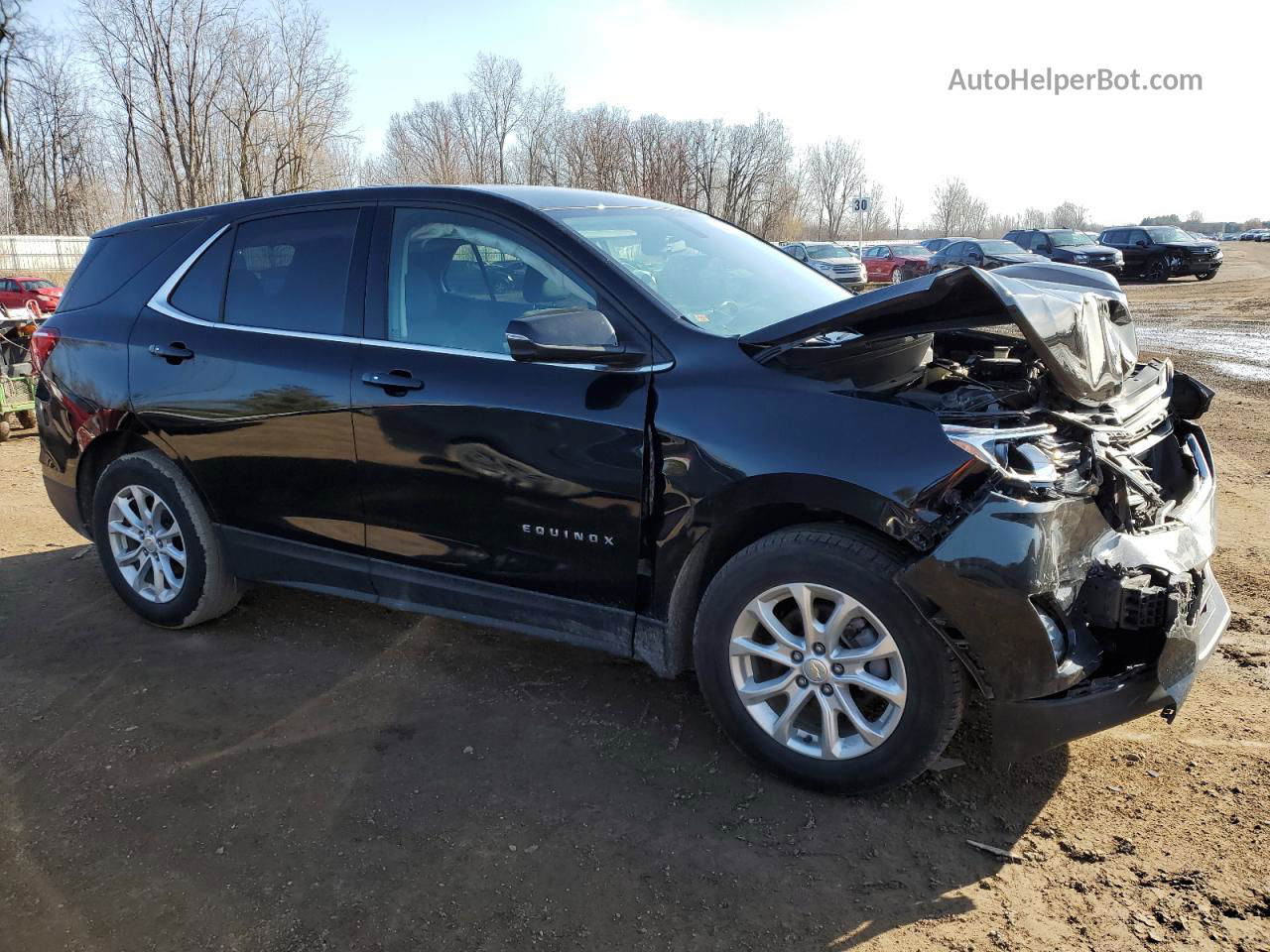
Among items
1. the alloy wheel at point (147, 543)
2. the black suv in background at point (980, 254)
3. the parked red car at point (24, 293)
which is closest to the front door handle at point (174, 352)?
the alloy wheel at point (147, 543)

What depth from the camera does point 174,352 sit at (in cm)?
403

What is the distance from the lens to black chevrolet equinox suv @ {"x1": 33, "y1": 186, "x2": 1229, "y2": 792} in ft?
8.58

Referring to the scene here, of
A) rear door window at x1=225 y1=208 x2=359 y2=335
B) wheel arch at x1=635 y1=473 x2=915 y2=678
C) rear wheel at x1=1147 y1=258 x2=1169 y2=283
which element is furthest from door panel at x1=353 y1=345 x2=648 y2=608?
rear wheel at x1=1147 y1=258 x2=1169 y2=283

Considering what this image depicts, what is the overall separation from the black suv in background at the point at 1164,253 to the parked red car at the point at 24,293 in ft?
96.4

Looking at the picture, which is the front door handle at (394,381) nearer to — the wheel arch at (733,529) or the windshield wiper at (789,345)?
the wheel arch at (733,529)

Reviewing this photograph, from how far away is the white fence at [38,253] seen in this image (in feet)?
125

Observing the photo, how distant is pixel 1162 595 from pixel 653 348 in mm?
1676

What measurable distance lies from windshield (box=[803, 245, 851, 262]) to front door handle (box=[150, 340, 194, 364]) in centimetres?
2852

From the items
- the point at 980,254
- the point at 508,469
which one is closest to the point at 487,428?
the point at 508,469

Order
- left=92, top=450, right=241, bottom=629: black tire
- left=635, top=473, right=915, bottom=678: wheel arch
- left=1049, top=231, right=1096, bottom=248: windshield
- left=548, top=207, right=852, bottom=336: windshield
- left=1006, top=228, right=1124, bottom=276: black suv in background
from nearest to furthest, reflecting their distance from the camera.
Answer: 1. left=635, top=473, right=915, bottom=678: wheel arch
2. left=548, top=207, right=852, bottom=336: windshield
3. left=92, top=450, right=241, bottom=629: black tire
4. left=1006, top=228, right=1124, bottom=276: black suv in background
5. left=1049, top=231, right=1096, bottom=248: windshield

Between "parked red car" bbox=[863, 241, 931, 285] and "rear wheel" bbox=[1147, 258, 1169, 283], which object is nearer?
"rear wheel" bbox=[1147, 258, 1169, 283]

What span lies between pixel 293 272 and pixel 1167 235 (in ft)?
99.7

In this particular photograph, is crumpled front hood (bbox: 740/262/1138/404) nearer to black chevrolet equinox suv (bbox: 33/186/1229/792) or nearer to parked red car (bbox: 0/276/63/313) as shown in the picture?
black chevrolet equinox suv (bbox: 33/186/1229/792)

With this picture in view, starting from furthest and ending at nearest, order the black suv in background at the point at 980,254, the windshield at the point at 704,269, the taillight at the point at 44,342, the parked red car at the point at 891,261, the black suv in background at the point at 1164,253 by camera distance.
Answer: the parked red car at the point at 891,261 → the black suv in background at the point at 1164,253 → the black suv in background at the point at 980,254 → the taillight at the point at 44,342 → the windshield at the point at 704,269
